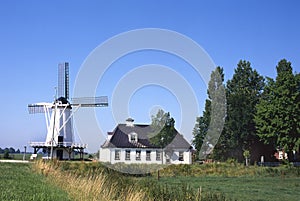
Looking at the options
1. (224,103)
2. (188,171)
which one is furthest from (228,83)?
(188,171)

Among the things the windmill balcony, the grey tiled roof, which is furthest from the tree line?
the windmill balcony

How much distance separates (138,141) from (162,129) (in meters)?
7.10

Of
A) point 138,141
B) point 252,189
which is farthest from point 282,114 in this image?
point 252,189

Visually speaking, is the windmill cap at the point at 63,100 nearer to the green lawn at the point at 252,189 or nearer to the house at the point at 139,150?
the house at the point at 139,150

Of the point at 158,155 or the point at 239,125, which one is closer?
the point at 239,125

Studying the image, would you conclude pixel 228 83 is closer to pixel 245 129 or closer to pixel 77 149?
pixel 245 129

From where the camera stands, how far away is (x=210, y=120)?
194 feet

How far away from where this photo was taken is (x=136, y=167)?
139 ft

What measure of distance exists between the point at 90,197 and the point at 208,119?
157 ft

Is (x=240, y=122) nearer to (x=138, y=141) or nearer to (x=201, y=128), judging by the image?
(x=201, y=128)

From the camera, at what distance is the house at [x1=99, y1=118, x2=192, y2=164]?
55.0m

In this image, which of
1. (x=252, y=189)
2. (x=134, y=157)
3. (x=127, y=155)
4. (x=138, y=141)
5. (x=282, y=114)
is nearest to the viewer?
(x=252, y=189)

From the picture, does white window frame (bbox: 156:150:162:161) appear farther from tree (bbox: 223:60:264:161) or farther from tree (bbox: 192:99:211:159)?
tree (bbox: 223:60:264:161)

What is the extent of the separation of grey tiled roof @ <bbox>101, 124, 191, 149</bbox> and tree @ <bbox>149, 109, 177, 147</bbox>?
184 cm
